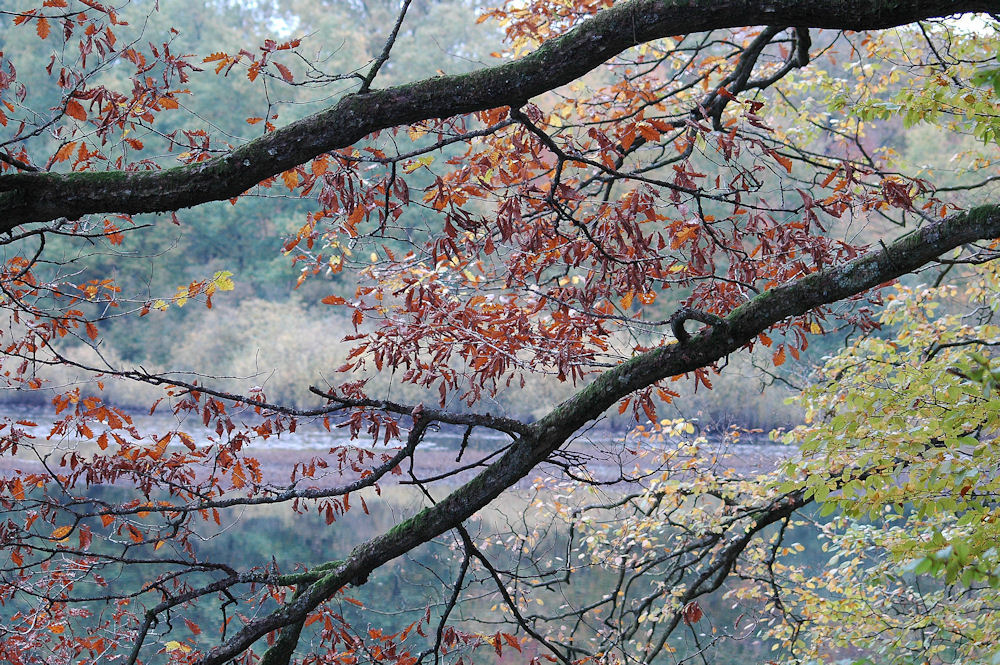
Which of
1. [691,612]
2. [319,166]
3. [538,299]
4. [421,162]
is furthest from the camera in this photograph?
[691,612]

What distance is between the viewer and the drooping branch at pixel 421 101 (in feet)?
6.23

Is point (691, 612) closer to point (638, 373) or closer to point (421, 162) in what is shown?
point (638, 373)

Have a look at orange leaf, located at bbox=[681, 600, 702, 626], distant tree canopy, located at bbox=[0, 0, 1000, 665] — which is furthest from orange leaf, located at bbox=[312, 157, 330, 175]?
orange leaf, located at bbox=[681, 600, 702, 626]

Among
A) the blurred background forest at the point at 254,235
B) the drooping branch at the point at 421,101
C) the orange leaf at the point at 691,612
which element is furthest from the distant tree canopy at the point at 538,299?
the blurred background forest at the point at 254,235

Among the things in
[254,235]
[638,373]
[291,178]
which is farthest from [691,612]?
[254,235]

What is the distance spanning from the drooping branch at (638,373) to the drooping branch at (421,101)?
670 mm

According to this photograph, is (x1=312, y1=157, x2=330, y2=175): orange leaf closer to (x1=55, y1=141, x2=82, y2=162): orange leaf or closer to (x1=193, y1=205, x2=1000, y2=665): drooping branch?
(x1=193, y1=205, x2=1000, y2=665): drooping branch

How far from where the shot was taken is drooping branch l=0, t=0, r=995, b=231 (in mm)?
1898

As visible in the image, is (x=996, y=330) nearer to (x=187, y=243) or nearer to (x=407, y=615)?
(x=407, y=615)

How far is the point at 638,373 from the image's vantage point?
8.13 ft

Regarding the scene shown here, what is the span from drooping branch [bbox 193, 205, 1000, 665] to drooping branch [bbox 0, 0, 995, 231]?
67 cm

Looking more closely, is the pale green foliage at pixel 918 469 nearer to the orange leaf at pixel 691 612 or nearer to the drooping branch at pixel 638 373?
the drooping branch at pixel 638 373

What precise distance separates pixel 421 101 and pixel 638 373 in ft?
3.38

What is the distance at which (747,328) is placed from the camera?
243 cm
